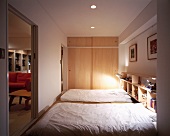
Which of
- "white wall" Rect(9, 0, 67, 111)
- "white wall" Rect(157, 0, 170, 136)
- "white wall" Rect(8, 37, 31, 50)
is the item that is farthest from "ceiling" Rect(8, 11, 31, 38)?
"white wall" Rect(157, 0, 170, 136)

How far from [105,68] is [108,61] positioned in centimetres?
32

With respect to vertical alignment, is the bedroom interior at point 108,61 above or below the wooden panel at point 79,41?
below

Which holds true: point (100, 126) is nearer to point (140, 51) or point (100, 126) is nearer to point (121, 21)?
point (140, 51)

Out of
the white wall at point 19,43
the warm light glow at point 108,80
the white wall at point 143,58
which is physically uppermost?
the white wall at point 19,43

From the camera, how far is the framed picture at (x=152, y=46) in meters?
2.83

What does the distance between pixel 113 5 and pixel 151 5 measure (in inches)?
28.0

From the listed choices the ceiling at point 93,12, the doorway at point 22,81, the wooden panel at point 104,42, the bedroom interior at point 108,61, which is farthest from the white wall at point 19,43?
the wooden panel at point 104,42

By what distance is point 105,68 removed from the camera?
5754 millimetres

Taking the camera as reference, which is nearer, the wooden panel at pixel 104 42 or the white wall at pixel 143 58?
the white wall at pixel 143 58

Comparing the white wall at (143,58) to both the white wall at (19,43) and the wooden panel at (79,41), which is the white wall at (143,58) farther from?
the white wall at (19,43)

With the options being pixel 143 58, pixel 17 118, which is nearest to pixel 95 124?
pixel 17 118

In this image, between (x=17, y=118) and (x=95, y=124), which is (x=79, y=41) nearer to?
(x=17, y=118)

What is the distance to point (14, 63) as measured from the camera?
686 centimetres

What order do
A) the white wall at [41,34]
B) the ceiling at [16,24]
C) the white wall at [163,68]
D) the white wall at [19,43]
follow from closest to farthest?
the white wall at [163,68]
the white wall at [41,34]
the ceiling at [16,24]
the white wall at [19,43]
